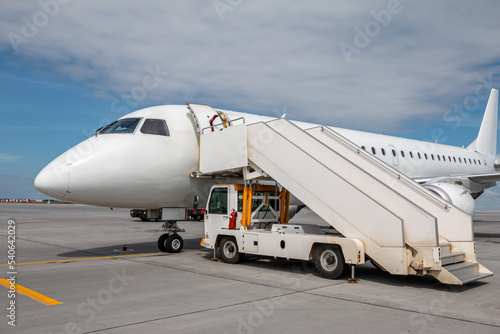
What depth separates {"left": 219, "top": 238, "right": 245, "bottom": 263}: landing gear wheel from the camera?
35.4 ft

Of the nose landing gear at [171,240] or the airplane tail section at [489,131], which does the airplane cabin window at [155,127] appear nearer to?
the nose landing gear at [171,240]

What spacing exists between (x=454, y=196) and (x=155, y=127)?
29.6ft

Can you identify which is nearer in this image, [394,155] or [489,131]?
[394,155]

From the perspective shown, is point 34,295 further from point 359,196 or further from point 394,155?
point 394,155

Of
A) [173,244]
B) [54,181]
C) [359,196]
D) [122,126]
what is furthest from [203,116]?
[359,196]

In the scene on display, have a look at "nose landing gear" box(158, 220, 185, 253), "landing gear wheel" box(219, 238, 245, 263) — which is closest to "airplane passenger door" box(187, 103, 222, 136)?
"nose landing gear" box(158, 220, 185, 253)

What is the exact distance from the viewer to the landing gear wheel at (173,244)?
42.5ft

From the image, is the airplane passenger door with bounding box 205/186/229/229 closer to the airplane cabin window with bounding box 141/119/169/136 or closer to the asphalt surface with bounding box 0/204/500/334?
the asphalt surface with bounding box 0/204/500/334

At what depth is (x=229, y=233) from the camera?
1080 centimetres

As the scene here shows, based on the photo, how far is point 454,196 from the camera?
12570 millimetres

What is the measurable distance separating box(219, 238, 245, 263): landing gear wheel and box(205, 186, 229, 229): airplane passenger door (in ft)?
1.46

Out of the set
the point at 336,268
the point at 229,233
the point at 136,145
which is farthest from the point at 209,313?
the point at 136,145

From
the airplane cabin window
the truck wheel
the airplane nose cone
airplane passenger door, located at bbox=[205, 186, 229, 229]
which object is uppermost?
the airplane cabin window

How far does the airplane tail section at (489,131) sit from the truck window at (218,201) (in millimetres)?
22551
